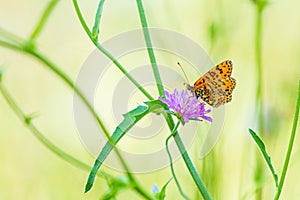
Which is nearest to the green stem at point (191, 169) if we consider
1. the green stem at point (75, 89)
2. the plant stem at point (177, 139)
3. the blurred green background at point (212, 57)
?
the plant stem at point (177, 139)

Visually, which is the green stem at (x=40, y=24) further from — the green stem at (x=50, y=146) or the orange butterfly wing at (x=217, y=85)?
the orange butterfly wing at (x=217, y=85)

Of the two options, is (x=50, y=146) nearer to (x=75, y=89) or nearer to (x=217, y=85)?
(x=75, y=89)

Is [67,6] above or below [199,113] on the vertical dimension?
above

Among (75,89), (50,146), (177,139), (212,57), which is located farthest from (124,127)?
(212,57)

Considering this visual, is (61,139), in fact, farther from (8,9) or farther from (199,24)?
(8,9)

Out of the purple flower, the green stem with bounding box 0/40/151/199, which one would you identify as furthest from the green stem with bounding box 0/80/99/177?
the purple flower

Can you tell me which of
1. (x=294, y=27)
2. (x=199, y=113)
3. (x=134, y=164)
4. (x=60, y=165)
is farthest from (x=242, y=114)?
(x=199, y=113)
